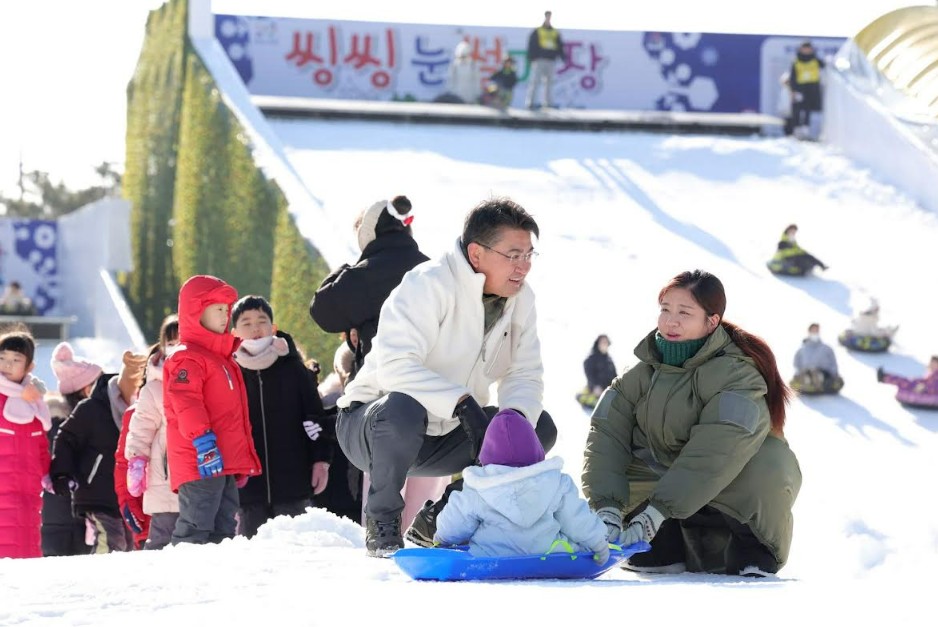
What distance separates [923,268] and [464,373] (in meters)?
10.9

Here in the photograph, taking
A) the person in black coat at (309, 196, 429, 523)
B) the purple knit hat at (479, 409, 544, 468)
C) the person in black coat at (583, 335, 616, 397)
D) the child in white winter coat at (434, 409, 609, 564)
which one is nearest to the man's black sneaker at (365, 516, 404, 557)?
the child in white winter coat at (434, 409, 609, 564)

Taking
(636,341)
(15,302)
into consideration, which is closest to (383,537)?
(636,341)

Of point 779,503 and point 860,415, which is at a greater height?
point 779,503

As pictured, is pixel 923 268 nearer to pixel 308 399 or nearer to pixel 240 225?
pixel 240 225

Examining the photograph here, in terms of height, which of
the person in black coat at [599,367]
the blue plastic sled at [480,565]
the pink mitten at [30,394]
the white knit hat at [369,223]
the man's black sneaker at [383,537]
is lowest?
the person in black coat at [599,367]

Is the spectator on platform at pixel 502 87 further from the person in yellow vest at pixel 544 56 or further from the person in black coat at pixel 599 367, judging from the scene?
the person in black coat at pixel 599 367

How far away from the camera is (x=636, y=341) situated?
1320cm

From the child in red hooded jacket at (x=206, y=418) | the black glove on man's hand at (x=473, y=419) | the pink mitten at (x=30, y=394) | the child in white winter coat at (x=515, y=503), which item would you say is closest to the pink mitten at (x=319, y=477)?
the child in red hooded jacket at (x=206, y=418)

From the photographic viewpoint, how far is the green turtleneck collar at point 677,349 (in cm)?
509

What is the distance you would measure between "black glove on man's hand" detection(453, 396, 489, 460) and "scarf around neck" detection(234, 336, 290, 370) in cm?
213

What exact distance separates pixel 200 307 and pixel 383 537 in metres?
1.67

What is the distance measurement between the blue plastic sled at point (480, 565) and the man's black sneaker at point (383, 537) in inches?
23.2

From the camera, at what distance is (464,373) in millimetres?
5078

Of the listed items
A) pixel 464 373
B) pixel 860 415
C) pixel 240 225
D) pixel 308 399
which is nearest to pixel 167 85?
pixel 240 225
